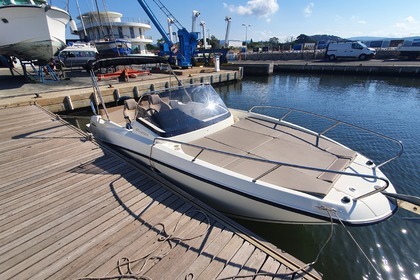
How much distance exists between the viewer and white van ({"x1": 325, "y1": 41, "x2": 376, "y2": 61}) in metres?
28.4

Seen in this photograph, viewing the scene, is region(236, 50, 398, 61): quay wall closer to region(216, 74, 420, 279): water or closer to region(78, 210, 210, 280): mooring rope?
region(216, 74, 420, 279): water

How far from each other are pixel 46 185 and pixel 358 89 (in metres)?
20.9

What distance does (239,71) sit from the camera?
21891mm

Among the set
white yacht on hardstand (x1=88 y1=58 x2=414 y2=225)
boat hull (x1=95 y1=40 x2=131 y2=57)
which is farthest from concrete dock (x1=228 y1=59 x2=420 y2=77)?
white yacht on hardstand (x1=88 y1=58 x2=414 y2=225)

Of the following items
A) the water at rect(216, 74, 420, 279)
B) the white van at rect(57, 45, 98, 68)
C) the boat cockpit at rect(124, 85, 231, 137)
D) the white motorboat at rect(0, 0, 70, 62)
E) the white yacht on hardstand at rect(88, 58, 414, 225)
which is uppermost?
the white motorboat at rect(0, 0, 70, 62)

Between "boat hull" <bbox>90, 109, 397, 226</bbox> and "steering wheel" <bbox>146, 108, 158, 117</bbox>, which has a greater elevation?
"steering wheel" <bbox>146, 108, 158, 117</bbox>

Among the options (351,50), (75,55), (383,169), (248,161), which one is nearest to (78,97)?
(248,161)

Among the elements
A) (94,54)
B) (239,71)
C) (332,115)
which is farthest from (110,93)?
(94,54)

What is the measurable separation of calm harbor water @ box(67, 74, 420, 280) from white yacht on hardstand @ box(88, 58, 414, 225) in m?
0.63

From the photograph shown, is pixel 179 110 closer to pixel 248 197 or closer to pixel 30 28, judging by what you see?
pixel 248 197

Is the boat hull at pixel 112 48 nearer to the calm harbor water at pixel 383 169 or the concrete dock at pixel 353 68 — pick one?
the concrete dock at pixel 353 68

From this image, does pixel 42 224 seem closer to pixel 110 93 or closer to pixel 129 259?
pixel 129 259

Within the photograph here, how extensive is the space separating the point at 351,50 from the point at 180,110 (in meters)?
32.9

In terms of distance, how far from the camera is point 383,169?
602cm
